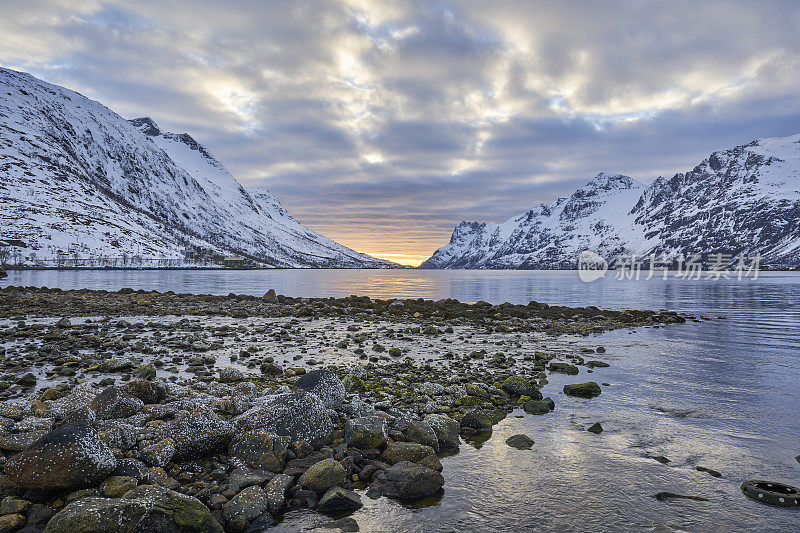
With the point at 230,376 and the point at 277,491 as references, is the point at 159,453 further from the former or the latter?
the point at 230,376

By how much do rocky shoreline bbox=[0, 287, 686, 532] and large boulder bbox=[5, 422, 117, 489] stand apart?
0.06 ft

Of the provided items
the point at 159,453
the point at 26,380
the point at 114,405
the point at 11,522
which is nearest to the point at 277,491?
the point at 159,453

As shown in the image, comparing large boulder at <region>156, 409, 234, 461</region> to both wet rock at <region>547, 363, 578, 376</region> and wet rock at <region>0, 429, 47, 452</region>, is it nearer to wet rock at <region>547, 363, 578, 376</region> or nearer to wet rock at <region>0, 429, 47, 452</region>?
wet rock at <region>0, 429, 47, 452</region>

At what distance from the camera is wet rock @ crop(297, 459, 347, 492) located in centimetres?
826

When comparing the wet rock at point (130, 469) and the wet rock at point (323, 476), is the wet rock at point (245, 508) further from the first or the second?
the wet rock at point (130, 469)

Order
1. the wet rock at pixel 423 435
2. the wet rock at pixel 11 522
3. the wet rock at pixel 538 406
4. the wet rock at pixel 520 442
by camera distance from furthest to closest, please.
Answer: the wet rock at pixel 538 406, the wet rock at pixel 520 442, the wet rock at pixel 423 435, the wet rock at pixel 11 522

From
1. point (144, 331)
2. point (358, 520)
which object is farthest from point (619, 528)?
point (144, 331)

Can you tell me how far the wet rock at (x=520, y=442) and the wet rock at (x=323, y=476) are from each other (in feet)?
14.9

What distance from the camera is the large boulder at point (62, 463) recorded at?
6953mm

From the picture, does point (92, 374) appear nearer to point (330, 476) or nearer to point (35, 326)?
point (330, 476)

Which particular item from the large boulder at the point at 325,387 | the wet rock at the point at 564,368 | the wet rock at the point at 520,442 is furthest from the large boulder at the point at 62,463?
the wet rock at the point at 564,368

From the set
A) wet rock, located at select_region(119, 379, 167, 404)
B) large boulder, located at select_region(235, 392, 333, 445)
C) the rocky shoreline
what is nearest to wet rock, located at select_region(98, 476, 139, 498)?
the rocky shoreline

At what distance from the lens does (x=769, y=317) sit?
135ft

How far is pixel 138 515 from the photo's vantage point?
6461mm
